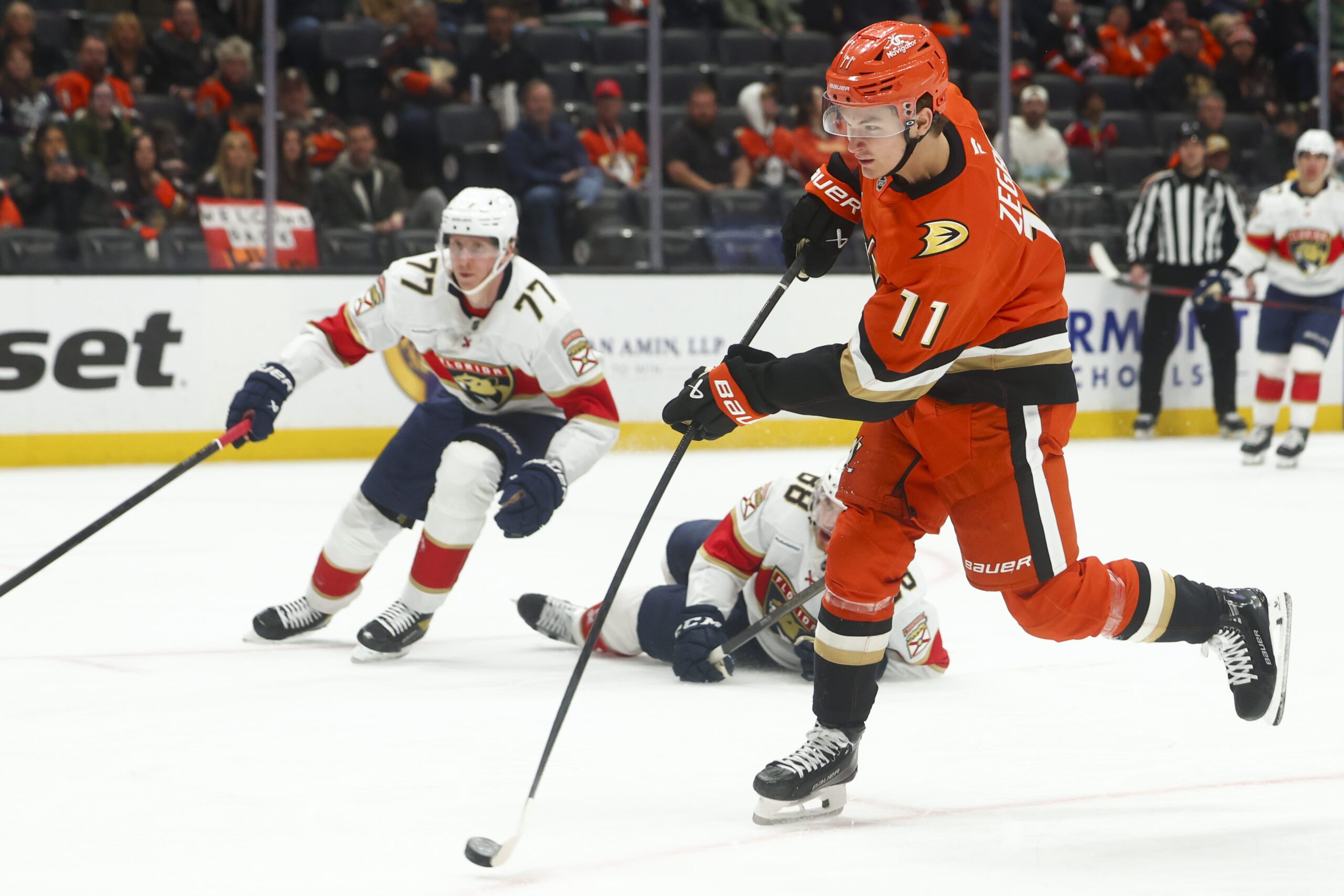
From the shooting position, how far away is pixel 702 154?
359 inches

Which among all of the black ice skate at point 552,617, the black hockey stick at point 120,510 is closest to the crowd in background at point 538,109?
the black hockey stick at point 120,510

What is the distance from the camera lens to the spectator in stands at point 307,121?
8.23m

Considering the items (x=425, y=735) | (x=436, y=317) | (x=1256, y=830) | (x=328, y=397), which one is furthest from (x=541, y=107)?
(x=1256, y=830)

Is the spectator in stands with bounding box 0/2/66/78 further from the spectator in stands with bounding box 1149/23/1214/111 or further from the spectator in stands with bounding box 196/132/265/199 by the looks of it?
the spectator in stands with bounding box 1149/23/1214/111

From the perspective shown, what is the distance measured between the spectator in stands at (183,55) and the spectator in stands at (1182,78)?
6073 mm

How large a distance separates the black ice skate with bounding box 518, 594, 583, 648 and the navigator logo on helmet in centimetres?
171

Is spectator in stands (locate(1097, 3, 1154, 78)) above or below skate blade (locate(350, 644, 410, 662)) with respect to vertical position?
above

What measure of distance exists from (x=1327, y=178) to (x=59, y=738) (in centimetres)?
684

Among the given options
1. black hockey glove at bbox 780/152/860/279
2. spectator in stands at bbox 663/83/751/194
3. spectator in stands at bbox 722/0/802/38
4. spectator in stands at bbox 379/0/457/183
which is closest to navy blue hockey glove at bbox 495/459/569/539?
black hockey glove at bbox 780/152/860/279

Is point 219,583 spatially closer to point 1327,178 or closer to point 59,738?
point 59,738

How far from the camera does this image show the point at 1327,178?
8.05m

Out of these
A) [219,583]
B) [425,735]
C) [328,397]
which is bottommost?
[328,397]

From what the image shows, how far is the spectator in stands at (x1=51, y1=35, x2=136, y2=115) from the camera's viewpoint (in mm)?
7973

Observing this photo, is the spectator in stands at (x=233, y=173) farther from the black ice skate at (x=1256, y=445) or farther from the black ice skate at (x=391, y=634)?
the black ice skate at (x=1256, y=445)
